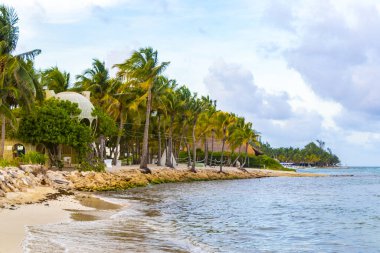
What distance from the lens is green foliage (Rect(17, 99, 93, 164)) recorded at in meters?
40.2

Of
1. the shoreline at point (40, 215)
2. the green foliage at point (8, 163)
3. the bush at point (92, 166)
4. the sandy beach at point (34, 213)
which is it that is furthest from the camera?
the bush at point (92, 166)

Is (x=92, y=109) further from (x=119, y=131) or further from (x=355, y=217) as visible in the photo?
(x=355, y=217)

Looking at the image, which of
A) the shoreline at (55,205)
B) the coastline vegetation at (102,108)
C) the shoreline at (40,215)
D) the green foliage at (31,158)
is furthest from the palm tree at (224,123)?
the shoreline at (40,215)

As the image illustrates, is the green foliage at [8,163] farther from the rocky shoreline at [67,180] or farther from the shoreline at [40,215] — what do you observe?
the shoreline at [40,215]

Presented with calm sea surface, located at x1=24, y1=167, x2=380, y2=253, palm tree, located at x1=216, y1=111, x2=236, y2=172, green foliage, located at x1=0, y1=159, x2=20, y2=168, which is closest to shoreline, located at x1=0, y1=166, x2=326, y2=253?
calm sea surface, located at x1=24, y1=167, x2=380, y2=253

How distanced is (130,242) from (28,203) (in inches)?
297

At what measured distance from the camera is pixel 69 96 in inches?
1801

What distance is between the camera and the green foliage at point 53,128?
4016 cm

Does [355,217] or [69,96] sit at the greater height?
[69,96]

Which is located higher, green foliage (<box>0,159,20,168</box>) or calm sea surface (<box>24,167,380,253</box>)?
green foliage (<box>0,159,20,168</box>)

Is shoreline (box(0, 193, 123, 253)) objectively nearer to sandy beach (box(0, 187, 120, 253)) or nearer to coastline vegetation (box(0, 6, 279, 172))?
sandy beach (box(0, 187, 120, 253))

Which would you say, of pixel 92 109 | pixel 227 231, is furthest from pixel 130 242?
pixel 92 109

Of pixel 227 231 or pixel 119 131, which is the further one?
pixel 119 131

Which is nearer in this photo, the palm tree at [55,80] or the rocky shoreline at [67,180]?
the rocky shoreline at [67,180]
